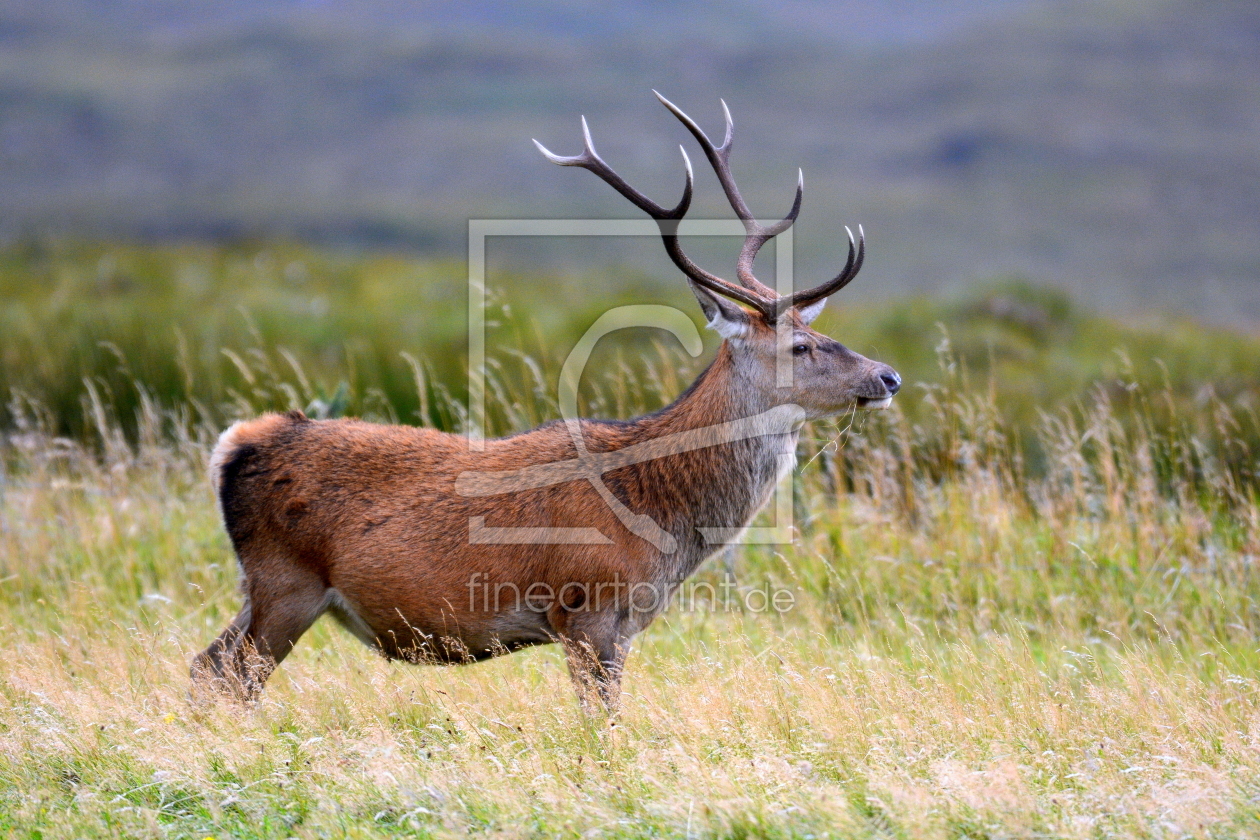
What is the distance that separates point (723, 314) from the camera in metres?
5.53

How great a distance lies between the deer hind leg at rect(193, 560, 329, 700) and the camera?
524cm

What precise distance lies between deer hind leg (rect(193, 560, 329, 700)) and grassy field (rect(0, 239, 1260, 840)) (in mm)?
174

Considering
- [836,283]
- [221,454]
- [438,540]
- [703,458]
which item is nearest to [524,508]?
[438,540]

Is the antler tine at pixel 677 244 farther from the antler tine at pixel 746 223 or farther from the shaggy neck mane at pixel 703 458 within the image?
the shaggy neck mane at pixel 703 458

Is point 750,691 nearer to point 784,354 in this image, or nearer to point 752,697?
point 752,697

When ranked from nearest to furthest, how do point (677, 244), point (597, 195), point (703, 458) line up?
1. point (703, 458)
2. point (677, 244)
3. point (597, 195)

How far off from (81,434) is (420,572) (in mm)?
6409

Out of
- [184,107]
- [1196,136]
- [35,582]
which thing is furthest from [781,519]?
[184,107]

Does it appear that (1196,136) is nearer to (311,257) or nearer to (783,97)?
(783,97)

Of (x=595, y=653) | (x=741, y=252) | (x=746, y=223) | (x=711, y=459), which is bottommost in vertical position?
(x=595, y=653)

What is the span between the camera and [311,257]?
18969 mm

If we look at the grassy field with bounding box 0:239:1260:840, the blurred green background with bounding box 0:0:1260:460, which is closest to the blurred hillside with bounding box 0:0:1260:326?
the blurred green background with bounding box 0:0:1260:460

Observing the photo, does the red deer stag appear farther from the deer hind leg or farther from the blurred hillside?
the blurred hillside

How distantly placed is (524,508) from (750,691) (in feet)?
3.78
